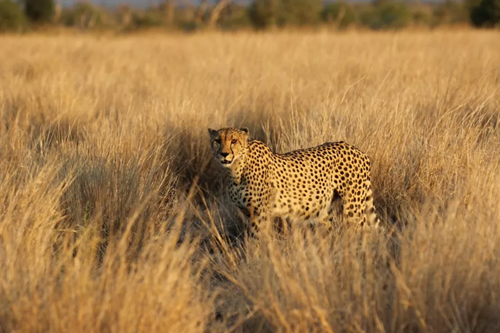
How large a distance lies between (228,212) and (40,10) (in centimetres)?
2074

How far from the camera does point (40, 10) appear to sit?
74.6 feet

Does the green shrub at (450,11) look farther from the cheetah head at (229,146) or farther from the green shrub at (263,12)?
the cheetah head at (229,146)

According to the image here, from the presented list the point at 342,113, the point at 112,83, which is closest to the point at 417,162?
the point at 342,113

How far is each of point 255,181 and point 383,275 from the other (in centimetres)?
107

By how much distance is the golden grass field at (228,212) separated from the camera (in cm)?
225

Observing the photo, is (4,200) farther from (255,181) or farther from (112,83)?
(112,83)

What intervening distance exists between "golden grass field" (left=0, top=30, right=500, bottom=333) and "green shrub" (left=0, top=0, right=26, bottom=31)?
1238 centimetres

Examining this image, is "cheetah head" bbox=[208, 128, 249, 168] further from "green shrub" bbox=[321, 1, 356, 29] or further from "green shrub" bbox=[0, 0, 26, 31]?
"green shrub" bbox=[321, 1, 356, 29]

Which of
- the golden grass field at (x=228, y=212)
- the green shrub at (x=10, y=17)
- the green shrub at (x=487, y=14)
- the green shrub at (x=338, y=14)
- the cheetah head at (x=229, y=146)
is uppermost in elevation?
the green shrub at (x=487, y=14)

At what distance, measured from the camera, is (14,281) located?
91.7 inches

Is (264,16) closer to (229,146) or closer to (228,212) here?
(228,212)

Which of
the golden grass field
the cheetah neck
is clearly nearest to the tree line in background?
the golden grass field

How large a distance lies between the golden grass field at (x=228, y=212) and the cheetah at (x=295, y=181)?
15 cm

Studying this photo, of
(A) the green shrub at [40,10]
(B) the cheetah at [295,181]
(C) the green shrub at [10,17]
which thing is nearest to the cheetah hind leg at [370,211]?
(B) the cheetah at [295,181]
